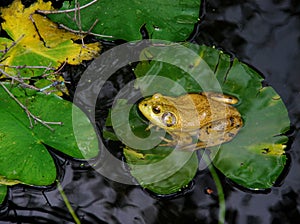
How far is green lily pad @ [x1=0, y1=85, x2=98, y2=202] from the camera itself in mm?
3146

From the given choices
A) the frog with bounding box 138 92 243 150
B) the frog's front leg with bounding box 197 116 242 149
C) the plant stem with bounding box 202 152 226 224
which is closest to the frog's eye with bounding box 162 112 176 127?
the frog with bounding box 138 92 243 150

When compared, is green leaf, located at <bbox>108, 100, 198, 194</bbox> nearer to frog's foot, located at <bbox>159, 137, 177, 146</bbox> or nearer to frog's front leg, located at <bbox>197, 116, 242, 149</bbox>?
frog's foot, located at <bbox>159, 137, 177, 146</bbox>

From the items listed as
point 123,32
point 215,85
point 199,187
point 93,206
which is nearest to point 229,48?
point 215,85

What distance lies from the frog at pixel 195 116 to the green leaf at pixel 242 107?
6cm

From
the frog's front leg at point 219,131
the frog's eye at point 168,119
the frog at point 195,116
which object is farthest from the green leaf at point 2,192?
the frog's front leg at point 219,131

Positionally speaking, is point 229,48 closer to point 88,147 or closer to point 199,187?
point 199,187

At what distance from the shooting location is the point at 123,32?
137 inches

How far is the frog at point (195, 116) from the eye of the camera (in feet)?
10.9

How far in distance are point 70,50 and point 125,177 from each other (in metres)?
1.10

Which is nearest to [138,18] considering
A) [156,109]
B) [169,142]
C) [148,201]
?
[156,109]

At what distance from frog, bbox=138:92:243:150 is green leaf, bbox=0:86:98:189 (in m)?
0.52

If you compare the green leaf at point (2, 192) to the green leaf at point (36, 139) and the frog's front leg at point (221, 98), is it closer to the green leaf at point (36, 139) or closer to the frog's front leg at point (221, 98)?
the green leaf at point (36, 139)

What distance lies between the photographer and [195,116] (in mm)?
3381

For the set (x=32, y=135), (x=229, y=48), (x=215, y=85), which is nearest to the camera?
(x=32, y=135)
